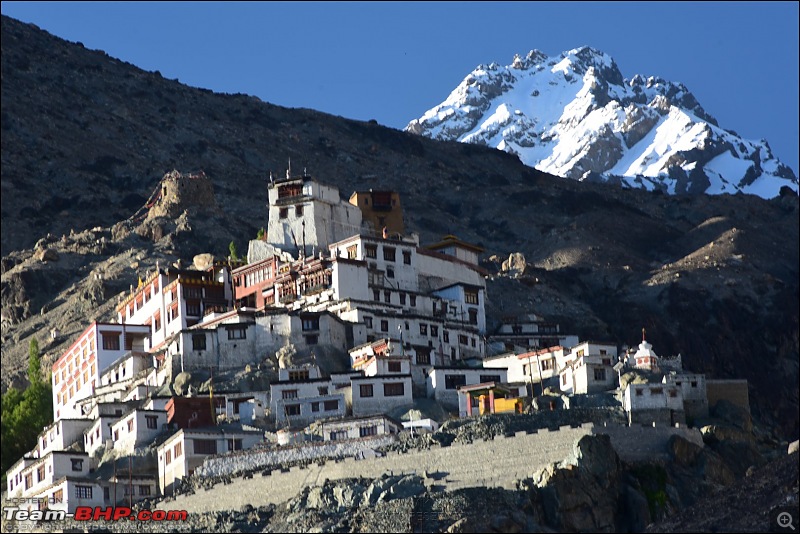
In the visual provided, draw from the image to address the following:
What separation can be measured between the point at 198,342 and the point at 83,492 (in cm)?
1634

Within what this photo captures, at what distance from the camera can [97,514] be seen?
309 ft

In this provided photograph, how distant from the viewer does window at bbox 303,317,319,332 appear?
112375 millimetres

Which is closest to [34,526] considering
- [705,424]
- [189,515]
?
[189,515]

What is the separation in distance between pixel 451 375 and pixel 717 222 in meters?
96.6

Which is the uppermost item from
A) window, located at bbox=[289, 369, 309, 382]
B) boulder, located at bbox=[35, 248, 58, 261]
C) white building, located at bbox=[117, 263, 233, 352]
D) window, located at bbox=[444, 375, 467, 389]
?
boulder, located at bbox=[35, 248, 58, 261]

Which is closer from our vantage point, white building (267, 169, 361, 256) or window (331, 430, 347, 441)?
window (331, 430, 347, 441)

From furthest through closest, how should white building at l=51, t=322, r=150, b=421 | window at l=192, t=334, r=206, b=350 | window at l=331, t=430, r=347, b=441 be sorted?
white building at l=51, t=322, r=150, b=421, window at l=192, t=334, r=206, b=350, window at l=331, t=430, r=347, b=441

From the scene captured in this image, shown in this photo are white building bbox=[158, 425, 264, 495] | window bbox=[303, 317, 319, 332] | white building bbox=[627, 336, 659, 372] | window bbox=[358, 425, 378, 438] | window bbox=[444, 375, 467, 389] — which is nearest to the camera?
white building bbox=[158, 425, 264, 495]

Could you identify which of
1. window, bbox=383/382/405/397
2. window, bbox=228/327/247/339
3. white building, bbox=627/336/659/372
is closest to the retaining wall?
window, bbox=383/382/405/397

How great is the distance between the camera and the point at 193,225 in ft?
503

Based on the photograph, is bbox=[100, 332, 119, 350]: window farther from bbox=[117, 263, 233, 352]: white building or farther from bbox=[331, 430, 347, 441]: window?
bbox=[331, 430, 347, 441]: window

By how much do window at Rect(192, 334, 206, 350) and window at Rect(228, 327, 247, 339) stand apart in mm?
1651

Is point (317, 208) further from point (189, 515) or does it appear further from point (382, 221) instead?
point (189, 515)

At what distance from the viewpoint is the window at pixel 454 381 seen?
4173 inches
